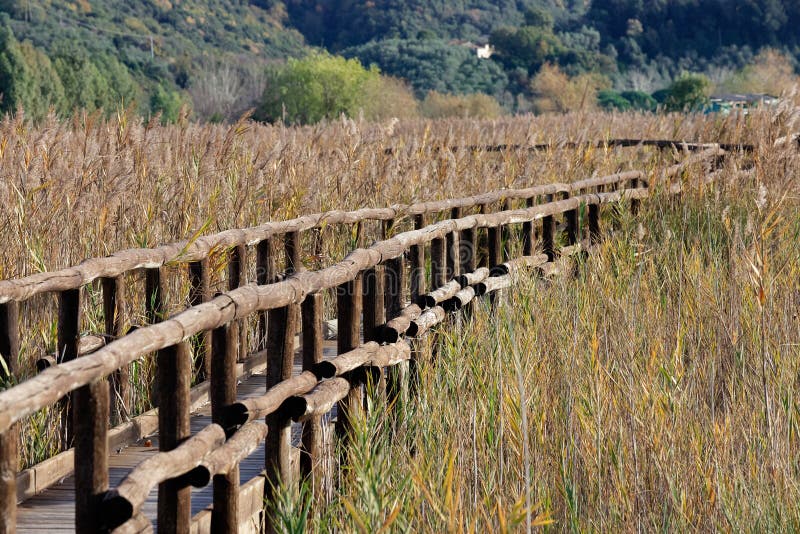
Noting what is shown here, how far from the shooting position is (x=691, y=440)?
300 centimetres

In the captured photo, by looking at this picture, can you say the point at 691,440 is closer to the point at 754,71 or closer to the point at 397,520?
the point at 397,520

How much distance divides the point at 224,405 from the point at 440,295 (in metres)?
2.01

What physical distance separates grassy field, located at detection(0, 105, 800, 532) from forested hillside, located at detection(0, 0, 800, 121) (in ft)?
91.3

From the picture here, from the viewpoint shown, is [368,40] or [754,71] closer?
[754,71]

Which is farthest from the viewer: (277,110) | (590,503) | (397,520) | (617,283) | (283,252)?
(277,110)

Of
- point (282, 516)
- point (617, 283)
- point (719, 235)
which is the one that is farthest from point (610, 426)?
point (719, 235)

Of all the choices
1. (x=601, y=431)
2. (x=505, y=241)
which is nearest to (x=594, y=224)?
(x=505, y=241)

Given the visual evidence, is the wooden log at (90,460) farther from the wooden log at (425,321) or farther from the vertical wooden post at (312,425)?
the wooden log at (425,321)

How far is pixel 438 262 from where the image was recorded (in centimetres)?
500

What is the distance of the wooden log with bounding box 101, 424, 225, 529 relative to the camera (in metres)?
2.11

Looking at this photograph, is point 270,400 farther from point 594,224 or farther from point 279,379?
point 594,224

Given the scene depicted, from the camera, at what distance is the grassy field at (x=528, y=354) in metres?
2.82

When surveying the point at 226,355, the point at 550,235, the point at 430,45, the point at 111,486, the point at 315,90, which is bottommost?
the point at 111,486

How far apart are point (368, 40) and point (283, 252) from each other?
6511cm
